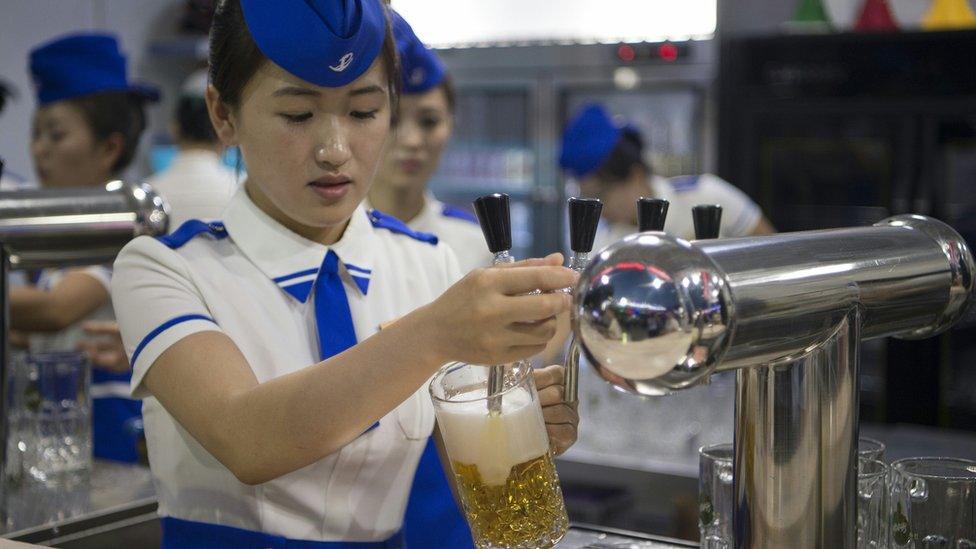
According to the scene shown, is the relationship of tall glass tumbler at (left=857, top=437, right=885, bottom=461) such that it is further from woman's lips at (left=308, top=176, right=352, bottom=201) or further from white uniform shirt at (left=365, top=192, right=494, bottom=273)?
white uniform shirt at (left=365, top=192, right=494, bottom=273)

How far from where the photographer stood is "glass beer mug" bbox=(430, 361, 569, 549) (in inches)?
34.1

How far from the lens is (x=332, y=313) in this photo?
125 centimetres

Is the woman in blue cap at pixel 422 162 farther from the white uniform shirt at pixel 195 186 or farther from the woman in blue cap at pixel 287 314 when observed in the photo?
the woman in blue cap at pixel 287 314

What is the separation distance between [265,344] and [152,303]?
0.14m

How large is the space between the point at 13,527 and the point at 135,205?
1.46ft

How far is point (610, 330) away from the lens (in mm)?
539

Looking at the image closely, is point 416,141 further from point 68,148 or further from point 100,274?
point 68,148

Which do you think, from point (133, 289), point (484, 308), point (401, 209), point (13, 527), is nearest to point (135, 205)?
point (133, 289)

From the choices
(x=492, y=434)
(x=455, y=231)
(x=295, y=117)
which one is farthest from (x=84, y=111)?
(x=492, y=434)

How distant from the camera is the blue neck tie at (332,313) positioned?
1.23m

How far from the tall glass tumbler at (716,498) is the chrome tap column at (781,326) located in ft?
0.59

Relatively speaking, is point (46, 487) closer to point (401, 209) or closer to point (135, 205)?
point (135, 205)

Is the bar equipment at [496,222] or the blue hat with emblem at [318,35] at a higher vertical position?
the blue hat with emblem at [318,35]

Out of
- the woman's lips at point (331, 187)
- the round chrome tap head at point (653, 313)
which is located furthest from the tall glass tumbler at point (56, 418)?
the round chrome tap head at point (653, 313)
